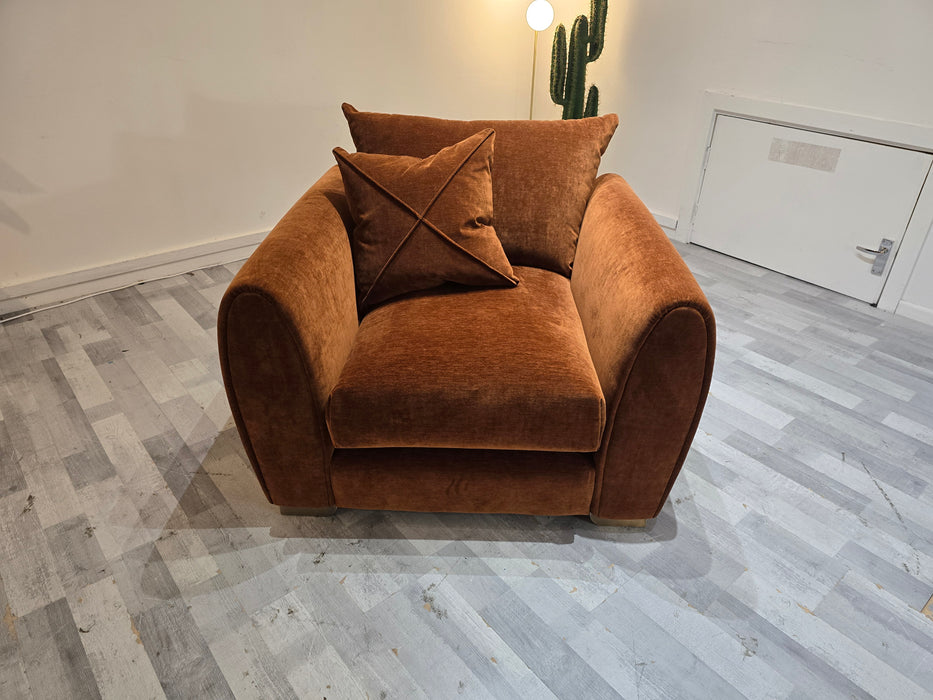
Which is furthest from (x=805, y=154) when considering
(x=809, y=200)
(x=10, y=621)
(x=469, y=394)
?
(x=10, y=621)

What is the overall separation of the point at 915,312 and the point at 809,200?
2.00 feet

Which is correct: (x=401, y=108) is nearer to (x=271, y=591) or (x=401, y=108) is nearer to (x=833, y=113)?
(x=833, y=113)

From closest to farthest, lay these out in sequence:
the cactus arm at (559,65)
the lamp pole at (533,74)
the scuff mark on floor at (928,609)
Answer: the scuff mark on floor at (928,609)
the cactus arm at (559,65)
the lamp pole at (533,74)

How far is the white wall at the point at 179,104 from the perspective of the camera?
2240mm

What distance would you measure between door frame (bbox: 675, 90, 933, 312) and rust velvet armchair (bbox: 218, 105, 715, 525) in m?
1.34

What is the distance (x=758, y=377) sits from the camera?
6.95 ft

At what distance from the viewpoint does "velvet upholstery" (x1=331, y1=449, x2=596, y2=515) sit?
1408mm

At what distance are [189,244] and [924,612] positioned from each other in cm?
282

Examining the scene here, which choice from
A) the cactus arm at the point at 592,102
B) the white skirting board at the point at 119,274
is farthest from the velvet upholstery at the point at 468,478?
the cactus arm at the point at 592,102

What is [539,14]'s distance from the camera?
2.98 m

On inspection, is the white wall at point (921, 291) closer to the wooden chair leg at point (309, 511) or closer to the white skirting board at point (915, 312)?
the white skirting board at point (915, 312)

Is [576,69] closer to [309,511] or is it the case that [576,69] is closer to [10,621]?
[309,511]

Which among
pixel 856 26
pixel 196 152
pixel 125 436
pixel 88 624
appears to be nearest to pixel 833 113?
pixel 856 26

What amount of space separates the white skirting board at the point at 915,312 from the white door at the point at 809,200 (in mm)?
119
